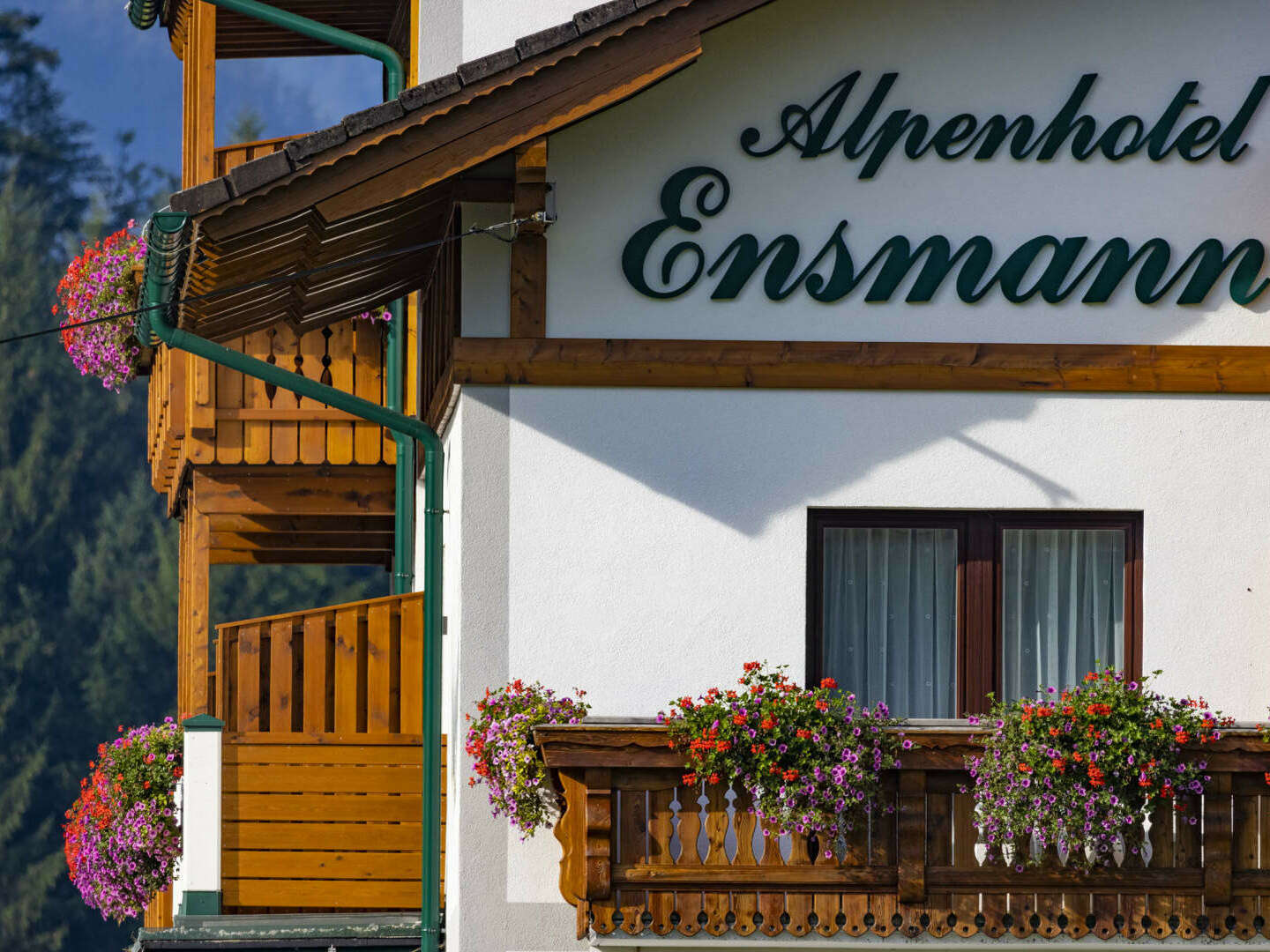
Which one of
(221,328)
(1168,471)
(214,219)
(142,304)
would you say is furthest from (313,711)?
(1168,471)

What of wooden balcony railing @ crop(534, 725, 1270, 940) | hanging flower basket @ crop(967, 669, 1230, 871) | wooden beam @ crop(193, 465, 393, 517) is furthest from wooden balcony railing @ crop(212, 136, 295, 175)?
hanging flower basket @ crop(967, 669, 1230, 871)

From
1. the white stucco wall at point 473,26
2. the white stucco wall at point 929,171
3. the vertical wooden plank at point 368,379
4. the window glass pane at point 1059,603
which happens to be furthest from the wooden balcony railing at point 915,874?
the vertical wooden plank at point 368,379

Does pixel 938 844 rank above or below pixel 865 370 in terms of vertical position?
below

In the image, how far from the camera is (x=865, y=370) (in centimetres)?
1205

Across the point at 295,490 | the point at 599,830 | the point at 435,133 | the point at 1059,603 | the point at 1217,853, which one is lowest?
the point at 1217,853

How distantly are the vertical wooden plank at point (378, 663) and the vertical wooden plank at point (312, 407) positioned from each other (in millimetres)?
3510

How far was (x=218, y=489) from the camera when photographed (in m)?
17.4

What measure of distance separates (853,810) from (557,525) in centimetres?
228

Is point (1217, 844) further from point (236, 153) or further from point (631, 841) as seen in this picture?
point (236, 153)

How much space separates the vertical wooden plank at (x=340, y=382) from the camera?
678 inches

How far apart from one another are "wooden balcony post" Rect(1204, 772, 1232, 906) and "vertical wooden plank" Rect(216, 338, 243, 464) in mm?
8623

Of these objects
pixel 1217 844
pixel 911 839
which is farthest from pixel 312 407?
pixel 1217 844

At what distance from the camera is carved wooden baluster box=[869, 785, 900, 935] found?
10.9 m

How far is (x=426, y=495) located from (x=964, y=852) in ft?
12.5
